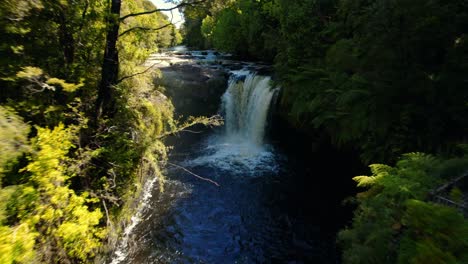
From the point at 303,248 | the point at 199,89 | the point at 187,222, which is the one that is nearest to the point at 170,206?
the point at 187,222

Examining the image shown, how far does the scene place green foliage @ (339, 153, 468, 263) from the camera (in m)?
2.76

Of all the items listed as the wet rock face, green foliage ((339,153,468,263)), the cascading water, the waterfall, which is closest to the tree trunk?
green foliage ((339,153,468,263))

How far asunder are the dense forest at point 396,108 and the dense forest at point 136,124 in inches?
1.0

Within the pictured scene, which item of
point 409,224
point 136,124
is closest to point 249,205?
point 136,124

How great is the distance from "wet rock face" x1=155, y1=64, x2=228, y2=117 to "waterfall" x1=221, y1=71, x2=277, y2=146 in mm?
703

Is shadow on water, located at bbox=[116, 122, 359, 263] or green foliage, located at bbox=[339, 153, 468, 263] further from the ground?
green foliage, located at bbox=[339, 153, 468, 263]

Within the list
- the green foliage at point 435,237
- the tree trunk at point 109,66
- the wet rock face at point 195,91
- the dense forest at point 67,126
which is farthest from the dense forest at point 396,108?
the wet rock face at point 195,91

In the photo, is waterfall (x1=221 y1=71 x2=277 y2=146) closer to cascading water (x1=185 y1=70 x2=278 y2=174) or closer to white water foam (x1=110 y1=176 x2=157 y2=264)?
cascading water (x1=185 y1=70 x2=278 y2=174)

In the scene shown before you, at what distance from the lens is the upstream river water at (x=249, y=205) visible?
24.1ft

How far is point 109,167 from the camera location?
6.07 m

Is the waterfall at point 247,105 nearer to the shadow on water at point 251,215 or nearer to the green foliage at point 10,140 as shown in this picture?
the shadow on water at point 251,215

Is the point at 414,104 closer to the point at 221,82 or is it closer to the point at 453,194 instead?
the point at 453,194

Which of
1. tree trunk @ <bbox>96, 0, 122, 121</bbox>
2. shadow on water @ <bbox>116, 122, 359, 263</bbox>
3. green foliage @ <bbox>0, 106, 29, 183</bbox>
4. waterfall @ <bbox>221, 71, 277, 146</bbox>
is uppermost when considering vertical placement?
tree trunk @ <bbox>96, 0, 122, 121</bbox>

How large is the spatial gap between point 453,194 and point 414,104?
3837 millimetres
